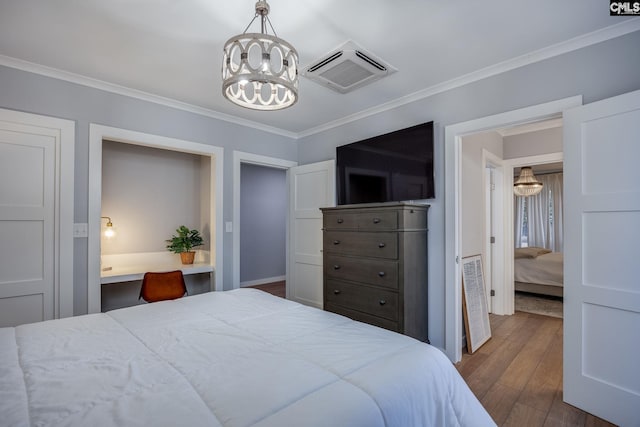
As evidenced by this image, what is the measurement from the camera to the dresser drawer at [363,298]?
100 inches

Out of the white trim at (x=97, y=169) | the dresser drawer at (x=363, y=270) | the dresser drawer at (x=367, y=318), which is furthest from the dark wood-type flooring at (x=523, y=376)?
the white trim at (x=97, y=169)

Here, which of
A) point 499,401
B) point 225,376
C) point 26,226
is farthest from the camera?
point 26,226

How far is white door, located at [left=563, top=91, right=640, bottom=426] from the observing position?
5.85ft

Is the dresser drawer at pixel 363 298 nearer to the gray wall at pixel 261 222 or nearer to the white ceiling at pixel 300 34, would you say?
the white ceiling at pixel 300 34

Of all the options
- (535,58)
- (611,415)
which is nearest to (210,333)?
(611,415)

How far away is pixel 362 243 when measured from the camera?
110 inches

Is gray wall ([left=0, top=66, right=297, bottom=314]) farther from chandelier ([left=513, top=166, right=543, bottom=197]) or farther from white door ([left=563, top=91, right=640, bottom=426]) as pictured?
chandelier ([left=513, top=166, right=543, bottom=197])

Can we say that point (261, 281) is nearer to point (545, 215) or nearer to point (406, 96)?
point (406, 96)

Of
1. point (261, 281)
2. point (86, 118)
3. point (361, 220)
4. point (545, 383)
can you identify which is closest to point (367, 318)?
point (361, 220)

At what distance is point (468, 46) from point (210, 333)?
2449 millimetres

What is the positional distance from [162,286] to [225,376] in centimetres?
223

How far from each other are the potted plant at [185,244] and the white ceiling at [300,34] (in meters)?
1.69

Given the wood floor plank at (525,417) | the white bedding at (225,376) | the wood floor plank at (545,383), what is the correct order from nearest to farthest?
the white bedding at (225,376) < the wood floor plank at (525,417) < the wood floor plank at (545,383)

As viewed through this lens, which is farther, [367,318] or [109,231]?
[109,231]
